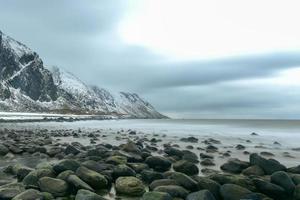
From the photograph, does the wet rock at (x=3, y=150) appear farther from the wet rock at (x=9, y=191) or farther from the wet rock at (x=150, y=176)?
the wet rock at (x=150, y=176)

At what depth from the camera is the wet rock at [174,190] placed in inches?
503

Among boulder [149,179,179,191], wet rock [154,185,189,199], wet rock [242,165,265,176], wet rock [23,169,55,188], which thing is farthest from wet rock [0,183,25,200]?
wet rock [242,165,265,176]

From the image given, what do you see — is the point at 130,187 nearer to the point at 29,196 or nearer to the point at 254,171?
the point at 29,196

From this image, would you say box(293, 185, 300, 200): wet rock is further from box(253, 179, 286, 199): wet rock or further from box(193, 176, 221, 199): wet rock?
box(193, 176, 221, 199): wet rock

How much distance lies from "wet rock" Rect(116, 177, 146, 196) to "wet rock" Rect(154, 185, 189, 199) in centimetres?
93

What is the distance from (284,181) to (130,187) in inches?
209

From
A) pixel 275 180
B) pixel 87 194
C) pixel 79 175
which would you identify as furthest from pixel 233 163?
pixel 87 194

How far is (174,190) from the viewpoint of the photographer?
508 inches

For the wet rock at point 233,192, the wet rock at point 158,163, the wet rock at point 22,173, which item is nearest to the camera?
the wet rock at point 233,192

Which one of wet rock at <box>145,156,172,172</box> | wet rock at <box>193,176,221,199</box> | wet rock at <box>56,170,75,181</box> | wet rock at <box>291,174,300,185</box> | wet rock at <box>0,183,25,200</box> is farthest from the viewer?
wet rock at <box>145,156,172,172</box>

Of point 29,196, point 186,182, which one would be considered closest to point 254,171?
point 186,182

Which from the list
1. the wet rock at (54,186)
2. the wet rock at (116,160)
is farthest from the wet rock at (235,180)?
the wet rock at (54,186)

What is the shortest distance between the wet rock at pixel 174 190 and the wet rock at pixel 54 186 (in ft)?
10.0

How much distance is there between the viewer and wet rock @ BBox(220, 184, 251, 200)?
41.7ft
